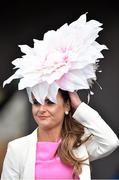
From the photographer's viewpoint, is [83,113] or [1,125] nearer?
[83,113]

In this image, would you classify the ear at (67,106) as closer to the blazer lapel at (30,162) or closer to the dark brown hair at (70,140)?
the dark brown hair at (70,140)

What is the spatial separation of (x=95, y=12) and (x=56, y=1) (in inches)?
14.0

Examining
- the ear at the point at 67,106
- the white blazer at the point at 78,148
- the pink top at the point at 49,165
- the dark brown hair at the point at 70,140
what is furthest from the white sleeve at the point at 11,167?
the ear at the point at 67,106

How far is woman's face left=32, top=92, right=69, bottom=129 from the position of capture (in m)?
2.79

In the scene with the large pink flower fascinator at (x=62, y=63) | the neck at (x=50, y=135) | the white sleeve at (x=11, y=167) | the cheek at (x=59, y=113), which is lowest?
the white sleeve at (x=11, y=167)

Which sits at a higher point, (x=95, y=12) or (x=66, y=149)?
(x=95, y=12)

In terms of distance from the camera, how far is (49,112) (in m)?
2.80

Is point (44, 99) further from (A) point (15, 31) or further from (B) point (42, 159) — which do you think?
(A) point (15, 31)

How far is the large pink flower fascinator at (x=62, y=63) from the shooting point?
108 inches

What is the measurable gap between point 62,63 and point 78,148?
17.6 inches

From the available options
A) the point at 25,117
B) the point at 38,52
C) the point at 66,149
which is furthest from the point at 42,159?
the point at 25,117

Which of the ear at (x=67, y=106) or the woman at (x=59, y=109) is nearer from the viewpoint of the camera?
the woman at (x=59, y=109)

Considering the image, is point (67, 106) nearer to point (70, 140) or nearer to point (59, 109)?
point (59, 109)

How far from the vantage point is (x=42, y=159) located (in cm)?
284
